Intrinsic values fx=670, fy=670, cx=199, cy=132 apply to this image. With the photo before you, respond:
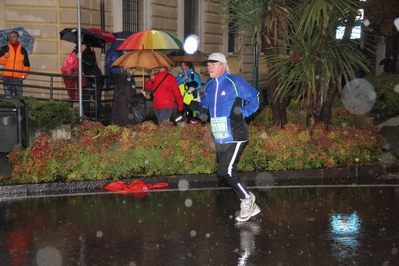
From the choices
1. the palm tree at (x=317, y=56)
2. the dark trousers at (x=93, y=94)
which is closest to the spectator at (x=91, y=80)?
the dark trousers at (x=93, y=94)

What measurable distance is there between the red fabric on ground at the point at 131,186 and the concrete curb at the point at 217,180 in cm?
14

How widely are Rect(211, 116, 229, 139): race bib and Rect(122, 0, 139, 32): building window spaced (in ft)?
46.3

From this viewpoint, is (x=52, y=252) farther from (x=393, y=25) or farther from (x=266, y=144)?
(x=393, y=25)

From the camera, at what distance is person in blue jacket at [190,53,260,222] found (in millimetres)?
7879

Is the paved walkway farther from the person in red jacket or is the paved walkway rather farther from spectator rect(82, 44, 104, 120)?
spectator rect(82, 44, 104, 120)

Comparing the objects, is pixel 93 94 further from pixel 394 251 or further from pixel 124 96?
pixel 394 251

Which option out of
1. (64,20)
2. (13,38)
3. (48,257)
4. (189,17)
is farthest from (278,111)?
(189,17)

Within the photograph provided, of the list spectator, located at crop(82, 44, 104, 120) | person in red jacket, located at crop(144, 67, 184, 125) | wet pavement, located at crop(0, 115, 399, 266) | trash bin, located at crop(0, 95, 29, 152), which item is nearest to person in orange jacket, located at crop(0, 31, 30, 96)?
spectator, located at crop(82, 44, 104, 120)

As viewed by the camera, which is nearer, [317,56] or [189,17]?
[317,56]

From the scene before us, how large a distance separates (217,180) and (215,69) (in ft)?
9.96

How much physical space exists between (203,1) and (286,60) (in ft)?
47.0

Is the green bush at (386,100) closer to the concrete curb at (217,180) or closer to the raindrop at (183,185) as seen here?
the concrete curb at (217,180)

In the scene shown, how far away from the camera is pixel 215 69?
7.93 m

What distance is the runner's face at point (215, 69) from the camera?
7.93 meters
